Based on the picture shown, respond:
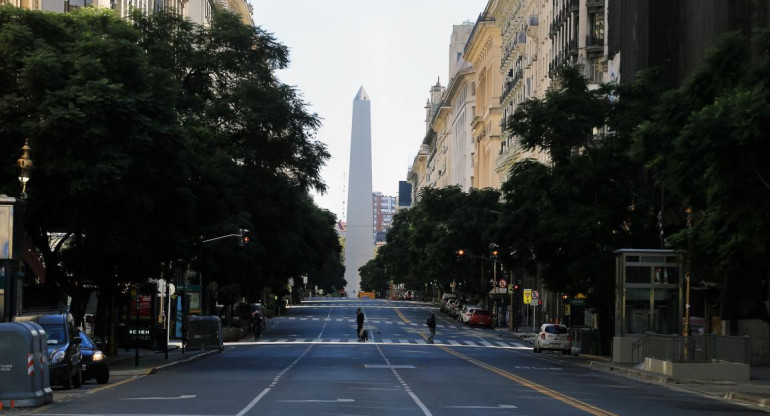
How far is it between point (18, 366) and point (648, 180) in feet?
119

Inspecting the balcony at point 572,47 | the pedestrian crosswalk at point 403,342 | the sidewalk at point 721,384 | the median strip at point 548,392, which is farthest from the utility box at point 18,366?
the balcony at point 572,47

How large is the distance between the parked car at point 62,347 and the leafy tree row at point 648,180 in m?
14.9

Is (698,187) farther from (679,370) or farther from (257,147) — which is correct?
(257,147)

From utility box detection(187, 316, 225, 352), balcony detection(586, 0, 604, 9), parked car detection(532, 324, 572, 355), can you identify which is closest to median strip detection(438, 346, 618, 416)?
parked car detection(532, 324, 572, 355)

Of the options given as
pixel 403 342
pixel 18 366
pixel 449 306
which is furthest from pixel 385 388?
pixel 449 306

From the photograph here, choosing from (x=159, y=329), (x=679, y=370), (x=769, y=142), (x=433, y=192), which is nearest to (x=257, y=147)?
(x=159, y=329)

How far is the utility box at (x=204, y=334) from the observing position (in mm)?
60656

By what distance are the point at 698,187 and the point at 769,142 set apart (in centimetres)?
448

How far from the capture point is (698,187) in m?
34.7

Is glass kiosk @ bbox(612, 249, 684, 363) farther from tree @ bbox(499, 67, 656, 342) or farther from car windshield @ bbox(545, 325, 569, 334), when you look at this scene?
car windshield @ bbox(545, 325, 569, 334)

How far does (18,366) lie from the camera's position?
2558cm

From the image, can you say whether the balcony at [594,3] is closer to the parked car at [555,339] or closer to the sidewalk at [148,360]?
the parked car at [555,339]

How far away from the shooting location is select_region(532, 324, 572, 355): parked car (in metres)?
64.6

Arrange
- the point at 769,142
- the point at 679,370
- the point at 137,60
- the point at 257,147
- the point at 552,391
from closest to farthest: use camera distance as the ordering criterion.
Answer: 1. the point at 769,142
2. the point at 552,391
3. the point at 679,370
4. the point at 137,60
5. the point at 257,147
